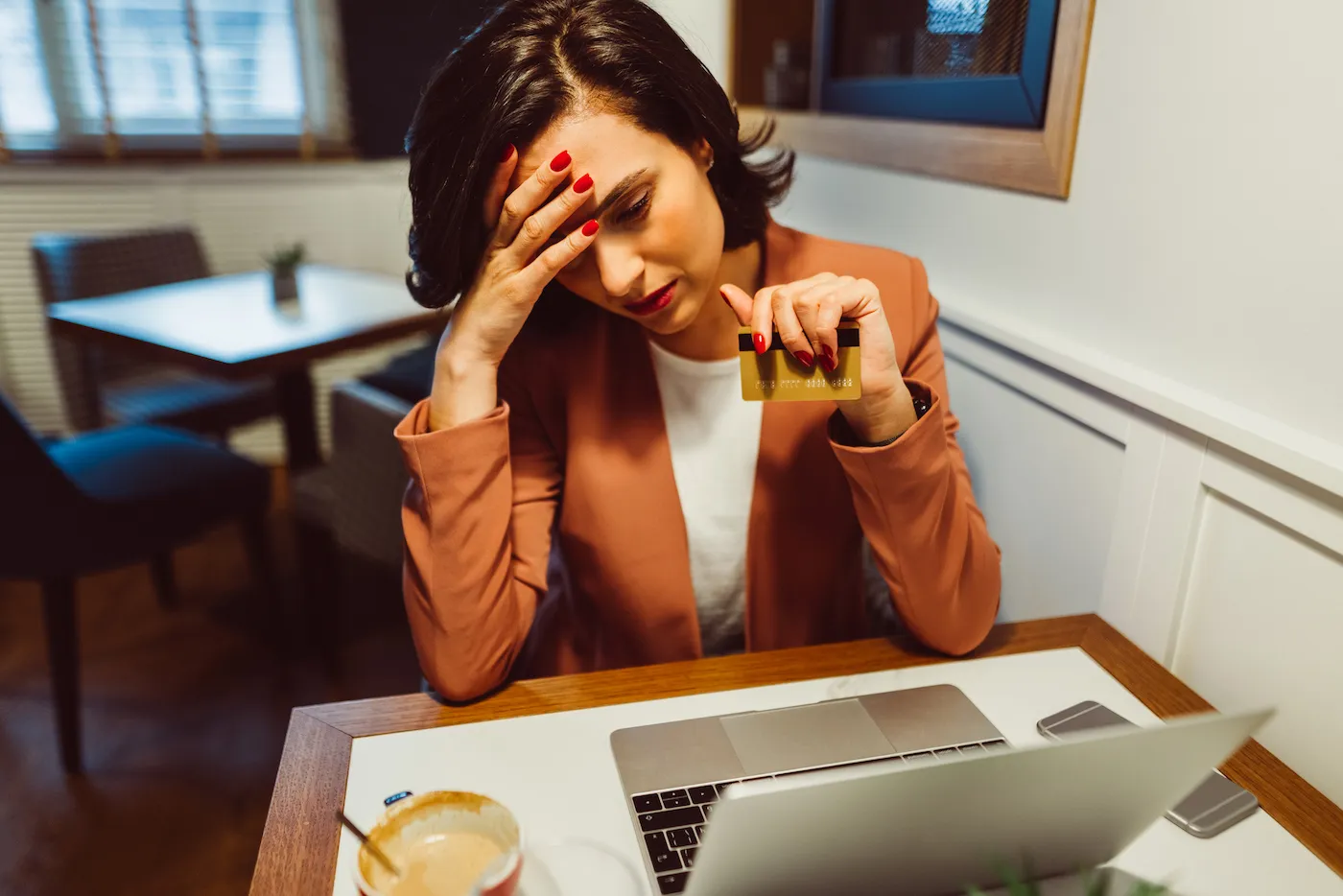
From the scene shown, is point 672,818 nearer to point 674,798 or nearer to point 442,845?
point 674,798

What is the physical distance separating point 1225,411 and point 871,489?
1.08ft

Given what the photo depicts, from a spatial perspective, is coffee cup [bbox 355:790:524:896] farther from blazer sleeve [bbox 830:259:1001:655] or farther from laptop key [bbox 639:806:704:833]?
blazer sleeve [bbox 830:259:1001:655]

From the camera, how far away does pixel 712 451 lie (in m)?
1.09

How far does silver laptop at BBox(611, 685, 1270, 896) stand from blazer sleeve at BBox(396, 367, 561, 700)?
0.77 feet

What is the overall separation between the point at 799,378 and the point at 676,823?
369mm

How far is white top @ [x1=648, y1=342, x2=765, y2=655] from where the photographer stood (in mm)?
1087

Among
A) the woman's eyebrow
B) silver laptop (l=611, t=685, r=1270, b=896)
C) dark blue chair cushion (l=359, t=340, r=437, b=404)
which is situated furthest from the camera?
dark blue chair cushion (l=359, t=340, r=437, b=404)

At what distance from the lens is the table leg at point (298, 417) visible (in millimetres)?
2330

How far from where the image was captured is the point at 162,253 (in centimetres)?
282

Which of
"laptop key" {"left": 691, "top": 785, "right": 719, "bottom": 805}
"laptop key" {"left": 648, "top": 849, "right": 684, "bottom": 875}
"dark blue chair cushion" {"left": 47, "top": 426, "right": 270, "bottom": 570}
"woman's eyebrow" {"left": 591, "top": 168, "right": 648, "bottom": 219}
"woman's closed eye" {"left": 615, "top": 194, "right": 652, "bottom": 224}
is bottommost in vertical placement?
"dark blue chair cushion" {"left": 47, "top": 426, "right": 270, "bottom": 570}

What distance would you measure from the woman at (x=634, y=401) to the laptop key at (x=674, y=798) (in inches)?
9.2

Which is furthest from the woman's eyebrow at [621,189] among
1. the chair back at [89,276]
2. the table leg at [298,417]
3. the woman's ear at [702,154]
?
the chair back at [89,276]

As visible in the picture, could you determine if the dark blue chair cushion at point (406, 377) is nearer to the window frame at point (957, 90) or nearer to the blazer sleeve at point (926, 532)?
the window frame at point (957, 90)

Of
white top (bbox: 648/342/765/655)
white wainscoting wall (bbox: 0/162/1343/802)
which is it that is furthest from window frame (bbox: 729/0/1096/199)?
white top (bbox: 648/342/765/655)
